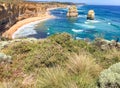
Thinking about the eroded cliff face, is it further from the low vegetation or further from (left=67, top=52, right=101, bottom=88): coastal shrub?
(left=67, top=52, right=101, bottom=88): coastal shrub

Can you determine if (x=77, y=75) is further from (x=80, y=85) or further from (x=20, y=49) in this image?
(x=20, y=49)

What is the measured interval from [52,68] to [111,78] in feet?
7.13

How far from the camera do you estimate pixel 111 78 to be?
5.45 m

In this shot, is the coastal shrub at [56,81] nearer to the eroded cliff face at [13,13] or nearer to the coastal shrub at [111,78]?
the coastal shrub at [111,78]

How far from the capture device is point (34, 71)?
8328 mm

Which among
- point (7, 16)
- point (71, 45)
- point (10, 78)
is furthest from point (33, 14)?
point (10, 78)

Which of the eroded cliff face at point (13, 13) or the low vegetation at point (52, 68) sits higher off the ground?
the low vegetation at point (52, 68)

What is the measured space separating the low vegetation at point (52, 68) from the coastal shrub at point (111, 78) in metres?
0.25

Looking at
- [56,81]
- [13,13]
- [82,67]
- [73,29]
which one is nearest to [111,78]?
[56,81]

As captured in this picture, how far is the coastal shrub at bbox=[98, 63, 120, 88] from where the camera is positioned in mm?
5375

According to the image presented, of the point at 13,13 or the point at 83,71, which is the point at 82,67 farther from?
the point at 13,13

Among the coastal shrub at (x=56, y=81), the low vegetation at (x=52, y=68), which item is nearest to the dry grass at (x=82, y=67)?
the low vegetation at (x=52, y=68)

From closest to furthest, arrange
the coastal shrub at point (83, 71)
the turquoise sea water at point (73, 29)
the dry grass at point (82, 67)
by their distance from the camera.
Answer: the coastal shrub at point (83, 71), the dry grass at point (82, 67), the turquoise sea water at point (73, 29)

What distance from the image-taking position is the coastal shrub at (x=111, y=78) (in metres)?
5.38
